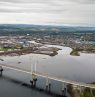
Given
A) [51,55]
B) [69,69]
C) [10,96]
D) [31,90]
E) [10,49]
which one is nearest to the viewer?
[10,96]

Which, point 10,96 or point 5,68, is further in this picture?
point 5,68

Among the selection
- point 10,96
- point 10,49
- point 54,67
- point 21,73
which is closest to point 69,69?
point 54,67

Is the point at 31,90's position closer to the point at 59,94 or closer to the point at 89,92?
the point at 59,94

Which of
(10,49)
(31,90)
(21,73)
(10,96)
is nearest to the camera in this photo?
(10,96)

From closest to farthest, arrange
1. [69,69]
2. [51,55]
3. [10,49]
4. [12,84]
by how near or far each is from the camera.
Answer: [12,84] → [69,69] → [51,55] → [10,49]

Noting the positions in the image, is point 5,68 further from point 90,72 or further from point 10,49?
point 10,49

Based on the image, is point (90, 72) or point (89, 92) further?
point (90, 72)

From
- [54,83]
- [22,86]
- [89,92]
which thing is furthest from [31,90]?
[89,92]

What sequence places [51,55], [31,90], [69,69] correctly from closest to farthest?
[31,90] → [69,69] → [51,55]
